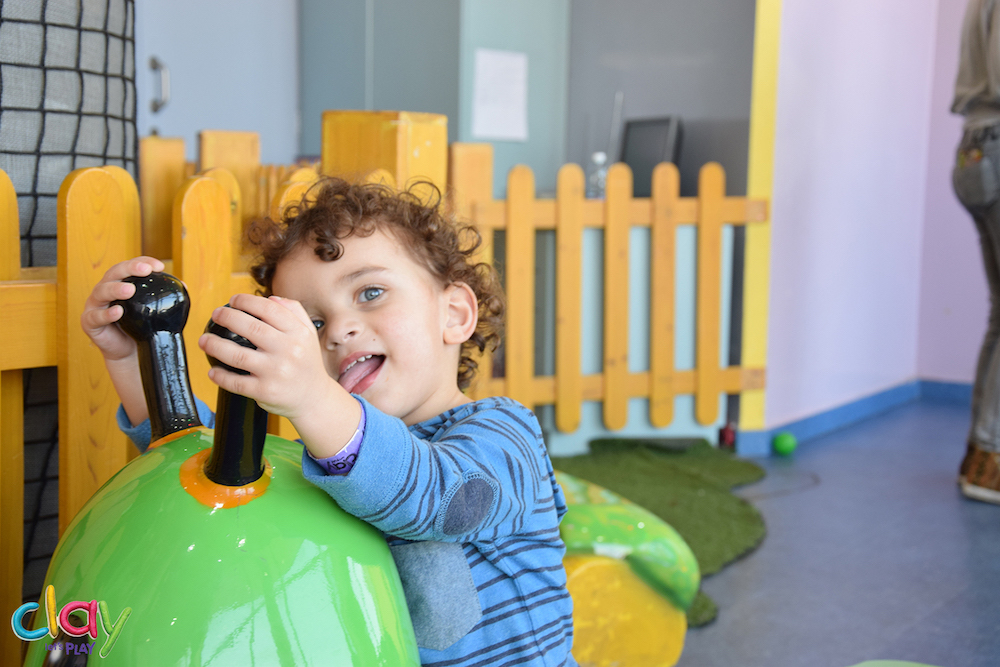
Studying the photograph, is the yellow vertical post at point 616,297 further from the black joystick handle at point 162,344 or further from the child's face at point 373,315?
the black joystick handle at point 162,344

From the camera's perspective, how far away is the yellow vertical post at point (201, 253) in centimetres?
129

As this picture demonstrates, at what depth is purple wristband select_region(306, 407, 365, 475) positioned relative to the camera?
77 cm

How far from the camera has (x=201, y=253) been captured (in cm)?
132

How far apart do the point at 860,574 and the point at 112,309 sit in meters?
2.26

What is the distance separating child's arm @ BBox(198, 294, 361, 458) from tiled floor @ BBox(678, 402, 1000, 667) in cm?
156

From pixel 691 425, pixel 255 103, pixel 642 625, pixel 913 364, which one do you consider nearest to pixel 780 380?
pixel 691 425

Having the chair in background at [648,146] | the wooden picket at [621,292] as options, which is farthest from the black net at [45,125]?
the chair in background at [648,146]

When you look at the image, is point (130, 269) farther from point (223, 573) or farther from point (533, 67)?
point (533, 67)

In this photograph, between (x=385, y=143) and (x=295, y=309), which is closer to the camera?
(x=295, y=309)

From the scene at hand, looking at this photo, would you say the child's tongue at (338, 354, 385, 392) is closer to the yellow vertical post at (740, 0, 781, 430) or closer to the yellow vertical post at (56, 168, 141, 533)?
the yellow vertical post at (56, 168, 141, 533)

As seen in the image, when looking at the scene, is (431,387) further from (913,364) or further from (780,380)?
(913,364)

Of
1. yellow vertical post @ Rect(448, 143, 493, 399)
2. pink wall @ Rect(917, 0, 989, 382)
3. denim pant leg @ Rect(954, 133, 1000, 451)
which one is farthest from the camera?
pink wall @ Rect(917, 0, 989, 382)

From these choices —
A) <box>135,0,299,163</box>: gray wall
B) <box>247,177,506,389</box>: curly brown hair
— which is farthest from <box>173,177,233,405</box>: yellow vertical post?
<box>135,0,299,163</box>: gray wall

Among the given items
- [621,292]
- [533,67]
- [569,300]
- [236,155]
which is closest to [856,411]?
[621,292]
